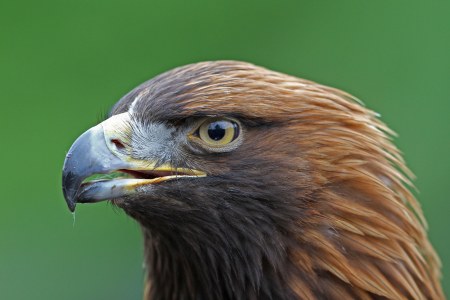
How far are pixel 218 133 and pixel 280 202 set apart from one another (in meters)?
0.32

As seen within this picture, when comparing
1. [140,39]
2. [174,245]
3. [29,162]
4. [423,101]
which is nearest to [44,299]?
[29,162]

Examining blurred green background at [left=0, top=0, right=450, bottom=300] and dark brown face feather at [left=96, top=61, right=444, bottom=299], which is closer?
dark brown face feather at [left=96, top=61, right=444, bottom=299]

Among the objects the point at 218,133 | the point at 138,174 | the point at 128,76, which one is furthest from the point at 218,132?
the point at 128,76

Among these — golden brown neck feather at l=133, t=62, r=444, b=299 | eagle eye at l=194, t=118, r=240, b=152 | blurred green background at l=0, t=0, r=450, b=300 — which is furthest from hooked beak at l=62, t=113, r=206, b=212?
blurred green background at l=0, t=0, r=450, b=300

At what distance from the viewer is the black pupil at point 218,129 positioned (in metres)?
3.49

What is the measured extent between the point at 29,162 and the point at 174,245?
142 inches

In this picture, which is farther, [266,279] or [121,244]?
[121,244]

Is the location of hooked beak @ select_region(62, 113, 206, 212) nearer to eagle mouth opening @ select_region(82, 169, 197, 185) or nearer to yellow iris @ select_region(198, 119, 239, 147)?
eagle mouth opening @ select_region(82, 169, 197, 185)

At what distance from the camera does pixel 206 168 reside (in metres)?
3.50

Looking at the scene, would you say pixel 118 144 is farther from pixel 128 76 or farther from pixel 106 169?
pixel 128 76

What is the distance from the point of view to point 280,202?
3.48 meters

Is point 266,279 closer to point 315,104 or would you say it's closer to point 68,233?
point 315,104

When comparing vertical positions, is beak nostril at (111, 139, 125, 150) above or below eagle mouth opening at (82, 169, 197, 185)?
above

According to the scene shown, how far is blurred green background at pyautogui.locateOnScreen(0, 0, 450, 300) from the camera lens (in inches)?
257
